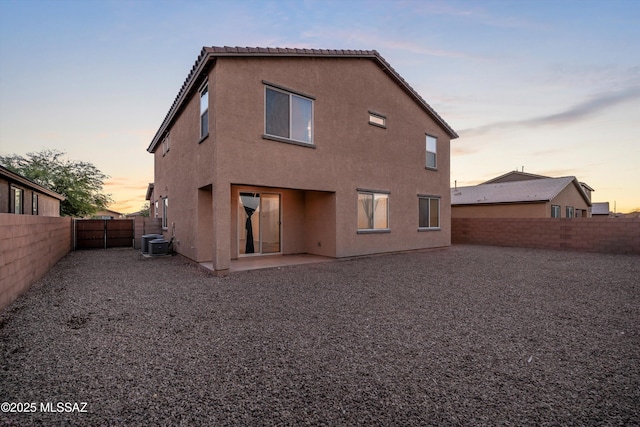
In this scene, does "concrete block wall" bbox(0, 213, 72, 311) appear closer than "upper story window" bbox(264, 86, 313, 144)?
Yes

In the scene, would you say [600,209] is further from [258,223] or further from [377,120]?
[258,223]

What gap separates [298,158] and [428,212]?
7614mm

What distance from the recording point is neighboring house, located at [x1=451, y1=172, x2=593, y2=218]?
1971 centimetres

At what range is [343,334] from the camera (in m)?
3.78

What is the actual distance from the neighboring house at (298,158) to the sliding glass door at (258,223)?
0.04 m

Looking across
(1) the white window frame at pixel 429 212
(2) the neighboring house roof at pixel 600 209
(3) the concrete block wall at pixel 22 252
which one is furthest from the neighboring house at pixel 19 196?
(2) the neighboring house roof at pixel 600 209

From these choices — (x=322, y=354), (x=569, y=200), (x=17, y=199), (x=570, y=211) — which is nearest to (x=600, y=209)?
(x=570, y=211)

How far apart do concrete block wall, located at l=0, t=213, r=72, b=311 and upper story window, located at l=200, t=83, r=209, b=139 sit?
443 cm

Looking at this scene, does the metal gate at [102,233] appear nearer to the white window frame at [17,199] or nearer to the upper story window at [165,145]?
the white window frame at [17,199]

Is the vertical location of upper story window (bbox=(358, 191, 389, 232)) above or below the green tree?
below

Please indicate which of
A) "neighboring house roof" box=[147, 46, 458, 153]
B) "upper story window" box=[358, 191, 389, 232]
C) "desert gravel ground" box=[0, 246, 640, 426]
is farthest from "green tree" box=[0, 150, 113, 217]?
"upper story window" box=[358, 191, 389, 232]

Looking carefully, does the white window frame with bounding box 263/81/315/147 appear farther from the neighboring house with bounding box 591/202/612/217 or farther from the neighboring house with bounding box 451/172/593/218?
the neighboring house with bounding box 591/202/612/217

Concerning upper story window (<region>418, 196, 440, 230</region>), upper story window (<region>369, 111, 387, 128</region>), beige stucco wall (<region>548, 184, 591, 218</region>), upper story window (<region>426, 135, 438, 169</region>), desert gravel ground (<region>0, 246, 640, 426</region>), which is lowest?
desert gravel ground (<region>0, 246, 640, 426</region>)

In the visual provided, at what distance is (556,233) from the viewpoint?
14.7 m
